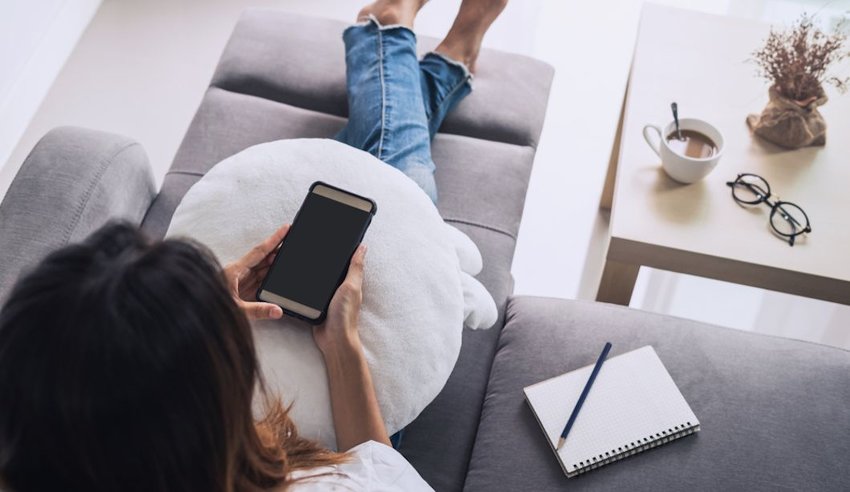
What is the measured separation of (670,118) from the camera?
4.63 feet

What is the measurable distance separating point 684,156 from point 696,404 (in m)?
0.39

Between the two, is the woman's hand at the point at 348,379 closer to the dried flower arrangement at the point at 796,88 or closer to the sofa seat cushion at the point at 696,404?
the sofa seat cushion at the point at 696,404

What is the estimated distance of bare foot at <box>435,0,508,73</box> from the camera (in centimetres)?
157

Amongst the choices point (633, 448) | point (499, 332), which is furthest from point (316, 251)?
point (633, 448)

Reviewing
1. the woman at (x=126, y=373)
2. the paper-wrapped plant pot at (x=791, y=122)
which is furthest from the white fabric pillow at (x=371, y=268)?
the paper-wrapped plant pot at (x=791, y=122)

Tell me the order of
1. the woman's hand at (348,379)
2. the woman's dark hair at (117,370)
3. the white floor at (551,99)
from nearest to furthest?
the woman's dark hair at (117,370) < the woman's hand at (348,379) < the white floor at (551,99)

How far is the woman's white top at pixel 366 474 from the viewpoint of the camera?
0.87 meters

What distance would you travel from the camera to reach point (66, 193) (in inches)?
49.6

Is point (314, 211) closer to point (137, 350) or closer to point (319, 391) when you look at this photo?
point (319, 391)

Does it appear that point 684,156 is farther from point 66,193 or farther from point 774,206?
point 66,193

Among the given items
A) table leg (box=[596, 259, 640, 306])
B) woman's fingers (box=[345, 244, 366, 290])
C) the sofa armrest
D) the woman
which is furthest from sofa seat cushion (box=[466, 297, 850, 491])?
the sofa armrest

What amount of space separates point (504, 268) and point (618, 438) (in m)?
0.37

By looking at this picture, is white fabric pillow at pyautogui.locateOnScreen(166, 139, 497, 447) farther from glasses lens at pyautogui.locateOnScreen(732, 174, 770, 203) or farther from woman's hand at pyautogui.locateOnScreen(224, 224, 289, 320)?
glasses lens at pyautogui.locateOnScreen(732, 174, 770, 203)

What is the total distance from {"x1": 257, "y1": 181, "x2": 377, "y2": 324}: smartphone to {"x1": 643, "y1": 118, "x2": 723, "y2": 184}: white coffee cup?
0.53 metres
